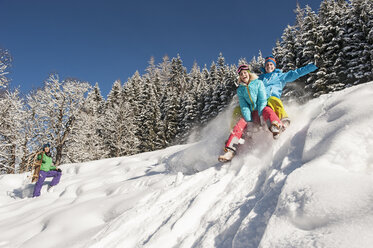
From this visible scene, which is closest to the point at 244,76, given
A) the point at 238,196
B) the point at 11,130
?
Result: the point at 238,196

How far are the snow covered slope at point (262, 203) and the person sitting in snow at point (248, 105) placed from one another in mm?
276

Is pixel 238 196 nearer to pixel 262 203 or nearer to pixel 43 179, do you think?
pixel 262 203

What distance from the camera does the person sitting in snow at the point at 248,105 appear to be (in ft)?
11.3

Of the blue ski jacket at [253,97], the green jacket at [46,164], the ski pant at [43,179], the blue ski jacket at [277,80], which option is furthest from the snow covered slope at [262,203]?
the green jacket at [46,164]

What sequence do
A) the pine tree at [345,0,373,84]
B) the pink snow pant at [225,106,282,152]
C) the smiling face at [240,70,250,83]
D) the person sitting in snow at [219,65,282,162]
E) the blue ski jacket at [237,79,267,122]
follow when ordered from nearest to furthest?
the pink snow pant at [225,106,282,152] → the person sitting in snow at [219,65,282,162] → the blue ski jacket at [237,79,267,122] → the smiling face at [240,70,250,83] → the pine tree at [345,0,373,84]

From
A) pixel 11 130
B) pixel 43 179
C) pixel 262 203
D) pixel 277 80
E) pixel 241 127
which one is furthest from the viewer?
pixel 11 130

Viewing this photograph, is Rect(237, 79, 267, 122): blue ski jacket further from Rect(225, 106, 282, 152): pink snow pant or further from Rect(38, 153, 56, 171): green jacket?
Rect(38, 153, 56, 171): green jacket

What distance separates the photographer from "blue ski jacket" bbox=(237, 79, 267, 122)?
3.65 meters

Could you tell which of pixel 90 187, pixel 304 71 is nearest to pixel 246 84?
pixel 304 71

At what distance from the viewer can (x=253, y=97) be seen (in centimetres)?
369

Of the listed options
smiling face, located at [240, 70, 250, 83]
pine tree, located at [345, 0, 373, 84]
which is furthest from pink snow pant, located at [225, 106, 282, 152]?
pine tree, located at [345, 0, 373, 84]

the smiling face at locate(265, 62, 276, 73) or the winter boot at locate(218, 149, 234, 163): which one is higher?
the smiling face at locate(265, 62, 276, 73)

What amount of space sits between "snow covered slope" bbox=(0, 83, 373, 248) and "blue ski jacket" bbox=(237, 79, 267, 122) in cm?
49

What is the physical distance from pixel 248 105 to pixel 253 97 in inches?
7.9
